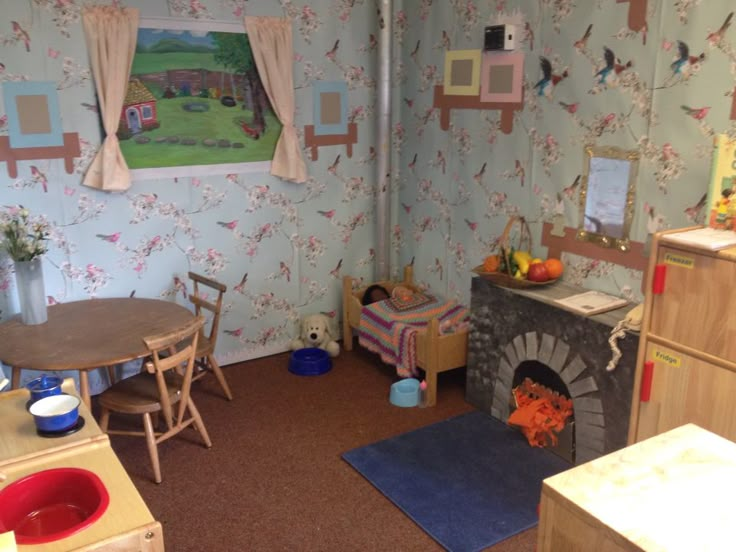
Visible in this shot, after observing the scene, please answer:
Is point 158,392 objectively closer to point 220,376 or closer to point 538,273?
point 220,376

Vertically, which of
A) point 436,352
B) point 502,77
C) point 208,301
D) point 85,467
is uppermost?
point 502,77

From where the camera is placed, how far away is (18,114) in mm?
3396

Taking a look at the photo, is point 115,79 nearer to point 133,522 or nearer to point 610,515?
point 133,522

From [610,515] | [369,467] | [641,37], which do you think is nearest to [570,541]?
[610,515]

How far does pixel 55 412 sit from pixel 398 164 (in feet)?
10.5

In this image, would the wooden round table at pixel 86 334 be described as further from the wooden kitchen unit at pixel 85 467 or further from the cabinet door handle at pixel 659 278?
the cabinet door handle at pixel 659 278

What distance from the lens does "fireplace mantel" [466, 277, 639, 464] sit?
295 centimetres

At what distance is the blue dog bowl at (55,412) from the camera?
6.07 ft

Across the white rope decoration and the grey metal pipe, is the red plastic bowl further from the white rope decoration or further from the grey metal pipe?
the grey metal pipe

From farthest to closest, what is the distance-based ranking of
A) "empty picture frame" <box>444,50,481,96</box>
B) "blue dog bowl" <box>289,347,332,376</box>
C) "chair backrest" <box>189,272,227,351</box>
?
"blue dog bowl" <box>289,347,332,376</box>
"empty picture frame" <box>444,50,481,96</box>
"chair backrest" <box>189,272,227,351</box>

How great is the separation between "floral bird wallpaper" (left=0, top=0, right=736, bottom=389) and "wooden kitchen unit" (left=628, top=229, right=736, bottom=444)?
1.70ft

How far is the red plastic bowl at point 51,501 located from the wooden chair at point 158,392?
118 centimetres

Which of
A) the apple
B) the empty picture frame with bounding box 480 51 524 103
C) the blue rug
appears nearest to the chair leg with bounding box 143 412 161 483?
the blue rug

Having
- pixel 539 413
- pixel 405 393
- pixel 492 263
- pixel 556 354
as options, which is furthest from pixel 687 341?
pixel 405 393
